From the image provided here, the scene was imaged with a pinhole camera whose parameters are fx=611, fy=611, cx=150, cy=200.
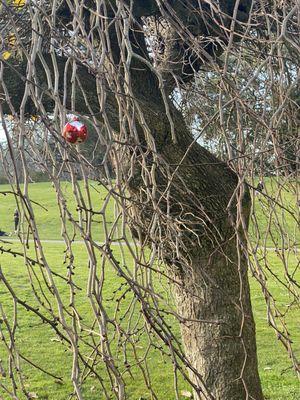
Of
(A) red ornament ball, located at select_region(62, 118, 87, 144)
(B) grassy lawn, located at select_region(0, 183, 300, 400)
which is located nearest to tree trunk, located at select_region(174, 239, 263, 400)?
(B) grassy lawn, located at select_region(0, 183, 300, 400)

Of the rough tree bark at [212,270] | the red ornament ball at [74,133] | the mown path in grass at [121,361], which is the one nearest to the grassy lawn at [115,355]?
the mown path in grass at [121,361]

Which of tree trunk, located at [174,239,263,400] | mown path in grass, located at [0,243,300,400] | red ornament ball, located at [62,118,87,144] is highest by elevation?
red ornament ball, located at [62,118,87,144]

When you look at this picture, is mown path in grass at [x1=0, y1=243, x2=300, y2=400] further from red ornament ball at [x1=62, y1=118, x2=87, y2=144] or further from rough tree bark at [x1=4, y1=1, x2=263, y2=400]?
red ornament ball at [x1=62, y1=118, x2=87, y2=144]

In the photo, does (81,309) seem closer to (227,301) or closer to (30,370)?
(30,370)

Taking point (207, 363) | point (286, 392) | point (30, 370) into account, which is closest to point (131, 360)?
point (30, 370)

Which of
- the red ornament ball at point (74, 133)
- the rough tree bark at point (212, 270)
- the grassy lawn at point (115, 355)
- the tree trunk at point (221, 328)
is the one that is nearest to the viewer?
the red ornament ball at point (74, 133)

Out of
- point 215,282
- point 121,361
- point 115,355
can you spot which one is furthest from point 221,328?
point 121,361

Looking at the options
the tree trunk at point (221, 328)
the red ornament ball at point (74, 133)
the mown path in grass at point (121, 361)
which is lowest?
the mown path in grass at point (121, 361)

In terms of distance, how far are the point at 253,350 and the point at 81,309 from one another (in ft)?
12.3

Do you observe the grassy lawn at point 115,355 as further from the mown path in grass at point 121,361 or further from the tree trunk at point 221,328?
the tree trunk at point 221,328

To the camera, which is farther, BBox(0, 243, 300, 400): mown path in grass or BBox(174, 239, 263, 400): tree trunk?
BBox(0, 243, 300, 400): mown path in grass

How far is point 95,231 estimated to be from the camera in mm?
17016

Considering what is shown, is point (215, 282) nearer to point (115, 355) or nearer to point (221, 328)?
point (221, 328)

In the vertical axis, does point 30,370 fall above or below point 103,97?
below
